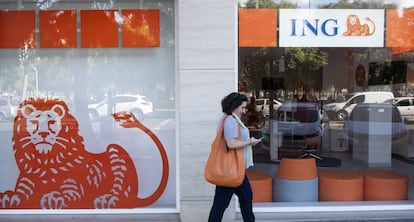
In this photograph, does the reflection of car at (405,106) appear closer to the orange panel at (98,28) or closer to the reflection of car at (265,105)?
the reflection of car at (265,105)

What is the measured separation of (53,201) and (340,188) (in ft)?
12.4

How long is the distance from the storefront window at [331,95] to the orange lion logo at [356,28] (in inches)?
0.5

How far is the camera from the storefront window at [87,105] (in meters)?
5.40

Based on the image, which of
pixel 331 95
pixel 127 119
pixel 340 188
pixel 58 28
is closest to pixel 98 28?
pixel 58 28

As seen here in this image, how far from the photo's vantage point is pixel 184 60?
5012 millimetres

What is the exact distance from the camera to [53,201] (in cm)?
555

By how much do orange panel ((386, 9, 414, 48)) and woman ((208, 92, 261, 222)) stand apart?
2650 mm

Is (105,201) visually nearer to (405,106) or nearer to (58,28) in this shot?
(58,28)

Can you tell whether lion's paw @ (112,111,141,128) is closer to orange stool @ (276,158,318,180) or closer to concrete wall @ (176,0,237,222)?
concrete wall @ (176,0,237,222)

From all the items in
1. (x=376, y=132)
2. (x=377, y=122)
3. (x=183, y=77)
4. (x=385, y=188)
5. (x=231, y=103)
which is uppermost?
(x=183, y=77)

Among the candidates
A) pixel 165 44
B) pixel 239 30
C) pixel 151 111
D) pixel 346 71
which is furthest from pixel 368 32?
pixel 346 71

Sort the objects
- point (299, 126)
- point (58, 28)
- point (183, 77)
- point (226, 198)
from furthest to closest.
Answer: point (299, 126) < point (58, 28) < point (183, 77) < point (226, 198)

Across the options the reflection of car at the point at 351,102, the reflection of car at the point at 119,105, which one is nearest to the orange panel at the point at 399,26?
the reflection of car at the point at 119,105

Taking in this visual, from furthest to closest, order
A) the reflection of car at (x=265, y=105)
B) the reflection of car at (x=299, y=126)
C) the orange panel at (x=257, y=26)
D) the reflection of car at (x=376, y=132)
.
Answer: the reflection of car at (x=265, y=105) < the reflection of car at (x=299, y=126) < the reflection of car at (x=376, y=132) < the orange panel at (x=257, y=26)
